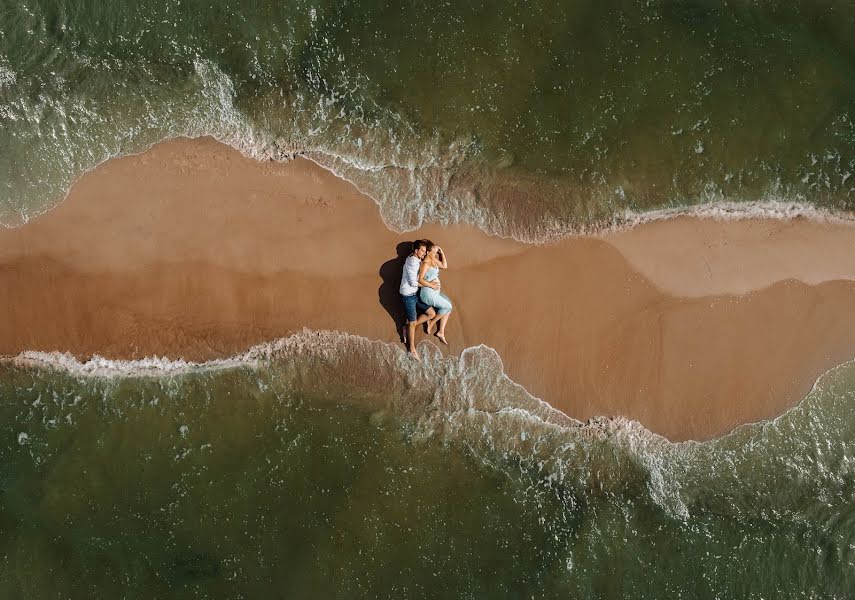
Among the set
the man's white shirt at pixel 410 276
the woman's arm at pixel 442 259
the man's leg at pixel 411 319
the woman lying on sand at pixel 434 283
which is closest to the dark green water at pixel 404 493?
the man's leg at pixel 411 319

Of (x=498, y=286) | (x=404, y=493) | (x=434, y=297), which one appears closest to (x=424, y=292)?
(x=434, y=297)

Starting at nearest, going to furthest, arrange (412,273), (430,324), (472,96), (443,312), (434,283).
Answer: (412,273), (434,283), (443,312), (430,324), (472,96)

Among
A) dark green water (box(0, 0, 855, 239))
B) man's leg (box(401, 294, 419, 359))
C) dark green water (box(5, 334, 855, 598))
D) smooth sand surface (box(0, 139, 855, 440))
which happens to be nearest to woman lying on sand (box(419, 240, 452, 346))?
man's leg (box(401, 294, 419, 359))

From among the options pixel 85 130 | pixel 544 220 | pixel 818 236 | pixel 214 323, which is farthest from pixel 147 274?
pixel 818 236

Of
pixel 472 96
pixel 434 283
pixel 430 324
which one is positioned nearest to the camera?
pixel 434 283

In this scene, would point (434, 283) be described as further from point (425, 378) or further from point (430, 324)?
point (425, 378)

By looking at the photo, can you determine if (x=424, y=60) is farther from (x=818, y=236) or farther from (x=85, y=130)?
(x=818, y=236)

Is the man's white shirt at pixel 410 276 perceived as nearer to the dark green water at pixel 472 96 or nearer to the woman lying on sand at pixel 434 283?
the woman lying on sand at pixel 434 283
